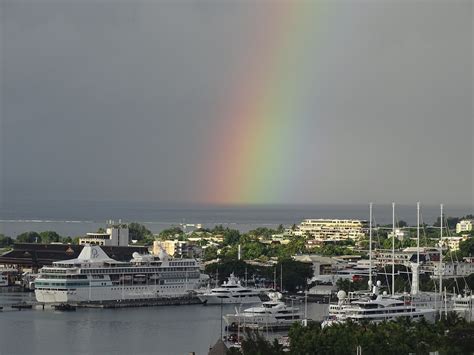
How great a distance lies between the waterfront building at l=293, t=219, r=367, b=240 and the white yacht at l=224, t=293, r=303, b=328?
4324cm

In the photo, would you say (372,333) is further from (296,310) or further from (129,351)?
(296,310)

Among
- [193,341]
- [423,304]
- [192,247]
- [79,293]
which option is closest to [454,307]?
[423,304]

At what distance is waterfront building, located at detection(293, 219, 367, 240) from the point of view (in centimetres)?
8681

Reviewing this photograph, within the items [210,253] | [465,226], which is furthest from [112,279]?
[465,226]

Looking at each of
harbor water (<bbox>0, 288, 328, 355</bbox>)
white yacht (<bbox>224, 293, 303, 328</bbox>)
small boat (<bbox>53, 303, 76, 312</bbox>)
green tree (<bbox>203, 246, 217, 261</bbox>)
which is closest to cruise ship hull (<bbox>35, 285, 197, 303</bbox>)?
harbor water (<bbox>0, 288, 328, 355</bbox>)

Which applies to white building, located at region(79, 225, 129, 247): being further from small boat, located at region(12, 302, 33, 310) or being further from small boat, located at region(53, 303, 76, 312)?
small boat, located at region(12, 302, 33, 310)

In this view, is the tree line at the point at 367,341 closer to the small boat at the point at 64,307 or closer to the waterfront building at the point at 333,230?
the small boat at the point at 64,307

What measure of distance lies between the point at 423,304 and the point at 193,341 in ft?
33.3

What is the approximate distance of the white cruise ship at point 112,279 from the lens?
168ft

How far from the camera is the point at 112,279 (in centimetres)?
5303

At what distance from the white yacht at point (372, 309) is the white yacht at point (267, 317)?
2342 millimetres

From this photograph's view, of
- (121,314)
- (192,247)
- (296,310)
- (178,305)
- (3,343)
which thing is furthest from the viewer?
(192,247)

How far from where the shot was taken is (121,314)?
46.1 m

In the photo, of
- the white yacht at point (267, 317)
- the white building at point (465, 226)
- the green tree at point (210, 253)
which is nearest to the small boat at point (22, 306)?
the white yacht at point (267, 317)
